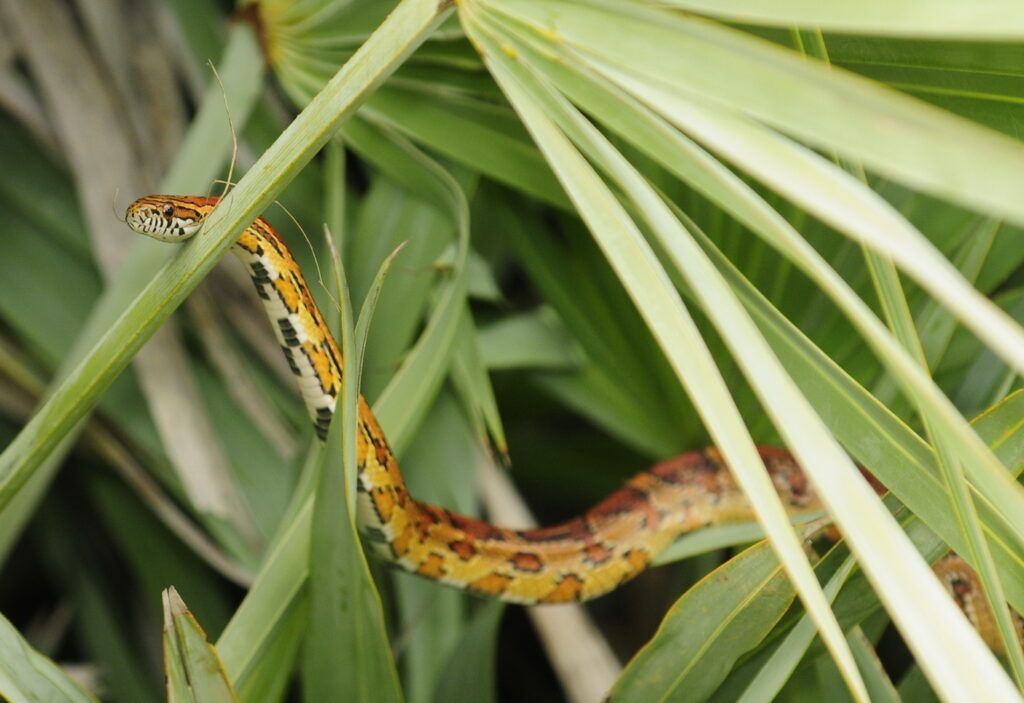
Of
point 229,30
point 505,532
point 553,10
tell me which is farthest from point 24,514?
point 553,10

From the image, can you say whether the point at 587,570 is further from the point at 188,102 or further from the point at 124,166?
the point at 188,102

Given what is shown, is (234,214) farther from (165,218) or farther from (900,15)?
(900,15)

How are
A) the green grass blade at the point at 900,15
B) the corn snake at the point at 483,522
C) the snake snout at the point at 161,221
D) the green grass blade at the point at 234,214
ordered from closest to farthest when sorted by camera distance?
the green grass blade at the point at 900,15
the green grass blade at the point at 234,214
the snake snout at the point at 161,221
the corn snake at the point at 483,522

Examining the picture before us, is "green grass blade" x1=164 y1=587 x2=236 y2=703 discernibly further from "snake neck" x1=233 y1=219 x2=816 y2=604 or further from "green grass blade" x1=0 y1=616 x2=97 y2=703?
"snake neck" x1=233 y1=219 x2=816 y2=604

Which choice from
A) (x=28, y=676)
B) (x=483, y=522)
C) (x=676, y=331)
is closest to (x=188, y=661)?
(x=28, y=676)

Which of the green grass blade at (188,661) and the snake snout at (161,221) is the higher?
the snake snout at (161,221)

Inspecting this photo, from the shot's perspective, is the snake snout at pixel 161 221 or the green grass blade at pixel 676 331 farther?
the snake snout at pixel 161 221

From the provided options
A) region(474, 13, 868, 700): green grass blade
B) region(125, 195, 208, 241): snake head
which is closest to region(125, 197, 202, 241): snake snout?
region(125, 195, 208, 241): snake head

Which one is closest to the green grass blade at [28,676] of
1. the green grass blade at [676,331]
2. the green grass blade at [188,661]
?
the green grass blade at [188,661]

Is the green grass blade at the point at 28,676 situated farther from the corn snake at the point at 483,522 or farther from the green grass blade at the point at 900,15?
the green grass blade at the point at 900,15
